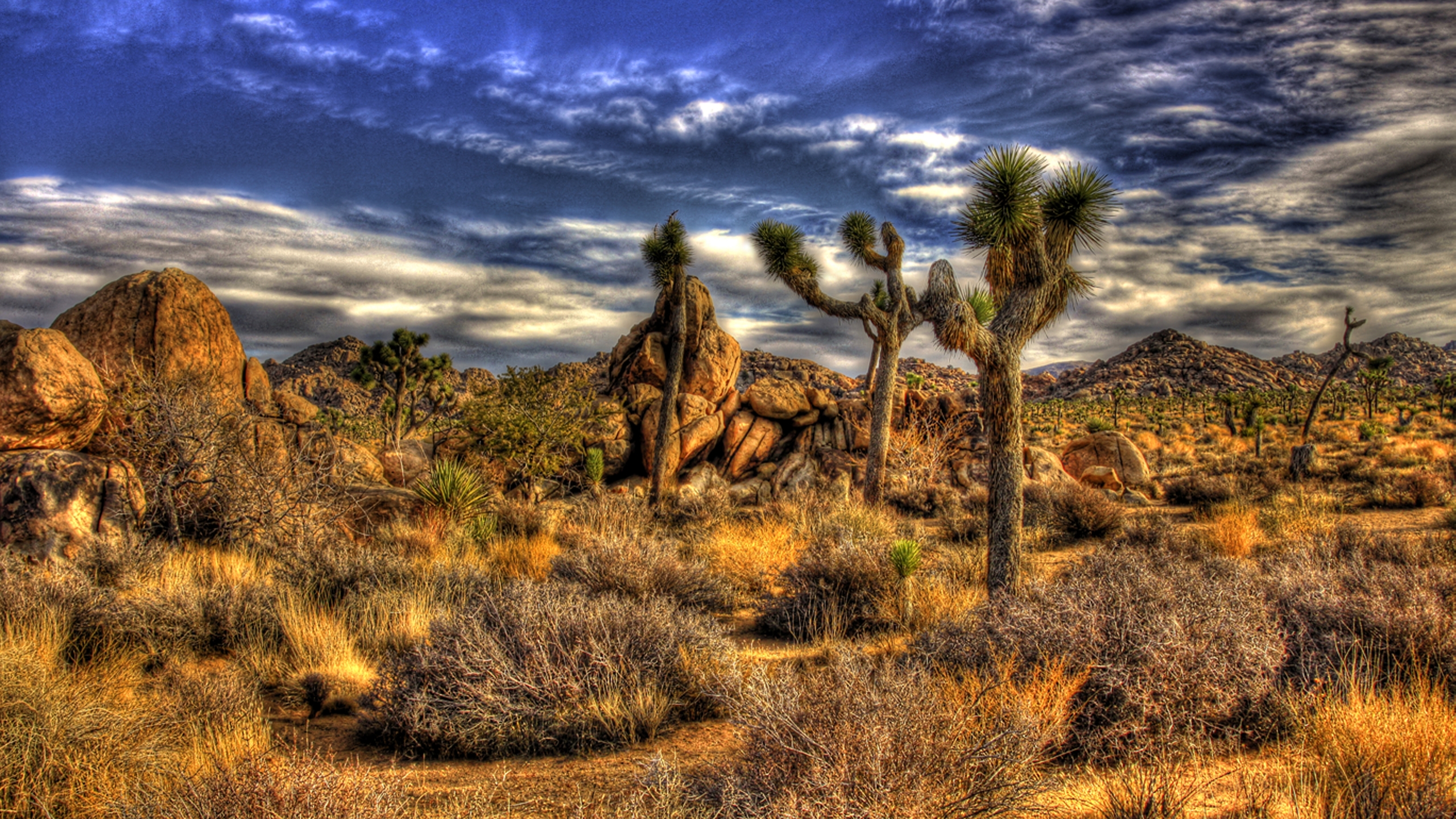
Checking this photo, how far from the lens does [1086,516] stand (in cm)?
1334

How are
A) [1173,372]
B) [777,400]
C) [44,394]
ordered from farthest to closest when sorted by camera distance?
1. [1173,372]
2. [777,400]
3. [44,394]

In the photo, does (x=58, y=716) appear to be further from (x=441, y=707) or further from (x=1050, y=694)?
(x=1050, y=694)

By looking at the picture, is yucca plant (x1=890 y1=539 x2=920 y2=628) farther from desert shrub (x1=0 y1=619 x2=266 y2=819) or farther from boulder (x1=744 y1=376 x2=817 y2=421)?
boulder (x1=744 y1=376 x2=817 y2=421)

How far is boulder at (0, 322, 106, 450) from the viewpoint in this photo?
859 centimetres

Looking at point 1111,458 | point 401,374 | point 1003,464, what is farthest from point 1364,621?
point 401,374

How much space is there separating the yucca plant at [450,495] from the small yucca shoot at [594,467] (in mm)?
6036

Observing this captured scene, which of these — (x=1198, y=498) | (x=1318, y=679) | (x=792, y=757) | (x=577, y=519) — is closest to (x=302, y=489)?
(x=577, y=519)

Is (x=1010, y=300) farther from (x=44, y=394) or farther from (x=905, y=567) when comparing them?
(x=44, y=394)

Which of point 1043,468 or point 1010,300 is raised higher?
point 1010,300

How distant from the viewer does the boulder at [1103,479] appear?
20.8 meters

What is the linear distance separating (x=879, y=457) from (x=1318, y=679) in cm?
1238

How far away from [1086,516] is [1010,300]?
23.1ft

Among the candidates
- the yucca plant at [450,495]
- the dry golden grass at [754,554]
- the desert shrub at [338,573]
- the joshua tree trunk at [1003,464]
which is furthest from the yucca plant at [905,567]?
the yucca plant at [450,495]

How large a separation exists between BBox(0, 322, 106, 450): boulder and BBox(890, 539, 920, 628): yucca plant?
434 inches
